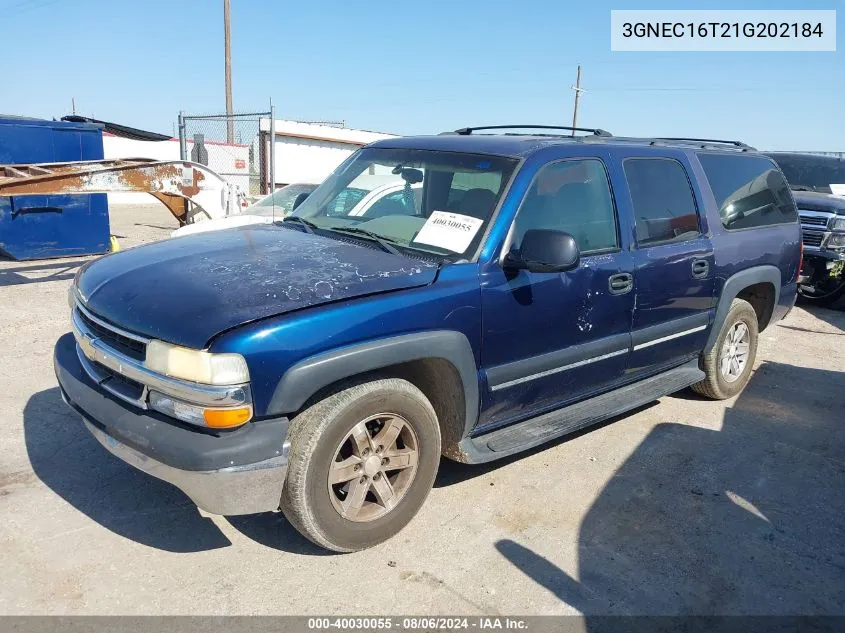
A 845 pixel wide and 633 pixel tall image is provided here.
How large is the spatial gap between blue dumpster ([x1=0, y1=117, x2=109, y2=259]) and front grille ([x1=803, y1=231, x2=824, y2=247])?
1035 centimetres

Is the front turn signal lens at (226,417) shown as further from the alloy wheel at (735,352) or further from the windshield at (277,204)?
the windshield at (277,204)

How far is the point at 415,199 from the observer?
13.0 feet

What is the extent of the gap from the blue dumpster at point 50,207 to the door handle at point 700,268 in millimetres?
9500

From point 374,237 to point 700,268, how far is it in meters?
2.30

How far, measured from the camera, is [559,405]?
4.03 meters

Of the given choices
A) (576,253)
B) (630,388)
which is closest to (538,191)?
(576,253)

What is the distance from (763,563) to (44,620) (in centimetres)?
313

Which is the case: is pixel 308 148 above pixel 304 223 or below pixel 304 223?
above

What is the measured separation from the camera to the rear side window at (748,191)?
5.00m

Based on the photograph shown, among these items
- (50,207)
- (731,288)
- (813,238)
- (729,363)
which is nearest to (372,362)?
(731,288)

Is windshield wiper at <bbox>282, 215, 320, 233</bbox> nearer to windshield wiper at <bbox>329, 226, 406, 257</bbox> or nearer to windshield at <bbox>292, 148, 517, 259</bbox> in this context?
windshield at <bbox>292, 148, 517, 259</bbox>

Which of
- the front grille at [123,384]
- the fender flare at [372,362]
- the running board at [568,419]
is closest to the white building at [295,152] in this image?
the running board at [568,419]

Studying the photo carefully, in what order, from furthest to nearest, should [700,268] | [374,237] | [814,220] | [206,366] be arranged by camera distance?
[814,220], [700,268], [374,237], [206,366]

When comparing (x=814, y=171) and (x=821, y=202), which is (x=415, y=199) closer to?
(x=821, y=202)
